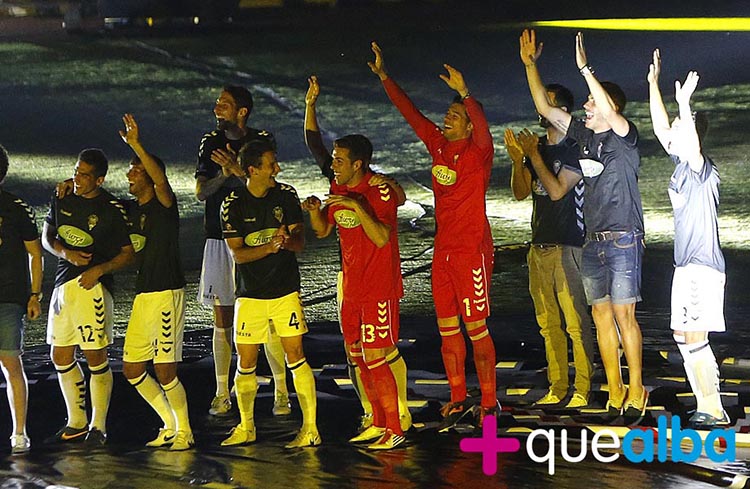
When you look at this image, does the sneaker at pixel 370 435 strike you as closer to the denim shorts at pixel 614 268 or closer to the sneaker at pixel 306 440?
the sneaker at pixel 306 440

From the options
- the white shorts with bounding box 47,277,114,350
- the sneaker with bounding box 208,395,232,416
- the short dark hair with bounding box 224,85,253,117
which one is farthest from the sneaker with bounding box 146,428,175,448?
the short dark hair with bounding box 224,85,253,117

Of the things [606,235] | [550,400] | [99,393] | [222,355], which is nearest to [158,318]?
[99,393]

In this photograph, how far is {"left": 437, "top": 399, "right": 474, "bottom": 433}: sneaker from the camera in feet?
22.6

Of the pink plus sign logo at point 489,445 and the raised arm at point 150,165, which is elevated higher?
the raised arm at point 150,165

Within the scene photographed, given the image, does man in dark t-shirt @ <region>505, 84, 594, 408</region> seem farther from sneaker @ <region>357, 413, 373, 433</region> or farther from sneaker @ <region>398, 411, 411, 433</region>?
sneaker @ <region>357, 413, 373, 433</region>

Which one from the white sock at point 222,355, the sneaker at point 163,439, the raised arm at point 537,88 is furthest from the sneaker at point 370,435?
the raised arm at point 537,88

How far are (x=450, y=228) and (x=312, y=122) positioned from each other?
2.71ft

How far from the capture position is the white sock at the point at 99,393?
270 inches

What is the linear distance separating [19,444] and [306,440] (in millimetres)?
1258

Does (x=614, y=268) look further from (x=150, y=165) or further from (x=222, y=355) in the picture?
(x=150, y=165)

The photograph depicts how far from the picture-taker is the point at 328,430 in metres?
6.95

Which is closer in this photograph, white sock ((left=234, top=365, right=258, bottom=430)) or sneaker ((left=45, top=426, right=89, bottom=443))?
white sock ((left=234, top=365, right=258, bottom=430))

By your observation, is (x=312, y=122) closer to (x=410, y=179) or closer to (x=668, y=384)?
(x=668, y=384)

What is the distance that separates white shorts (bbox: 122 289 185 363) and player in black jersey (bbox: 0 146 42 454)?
440mm
